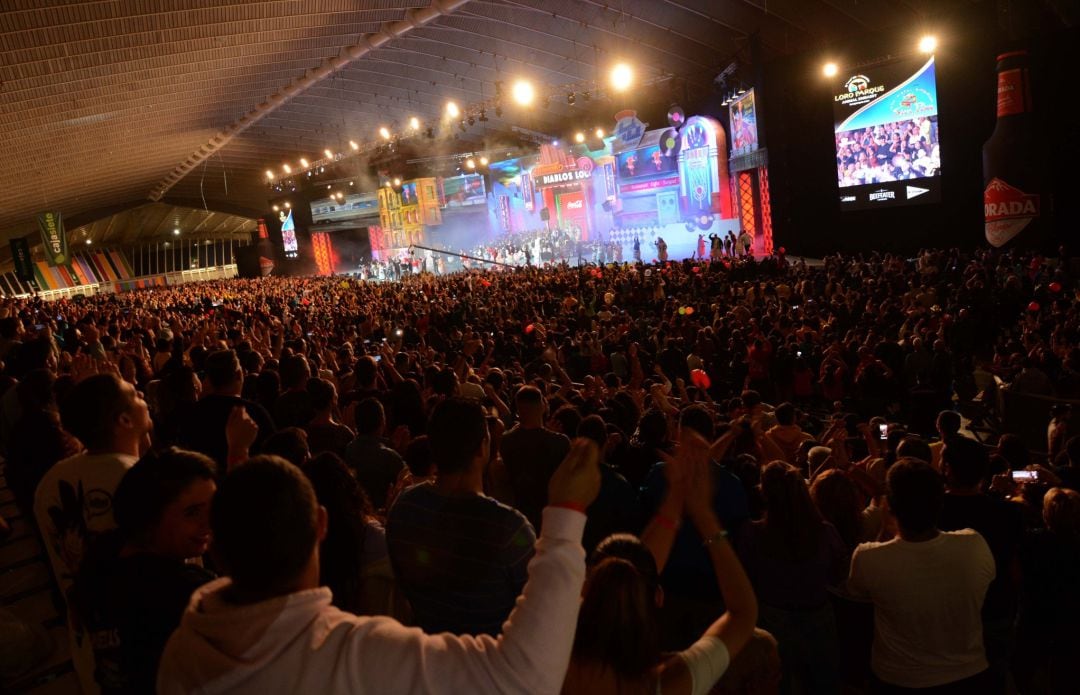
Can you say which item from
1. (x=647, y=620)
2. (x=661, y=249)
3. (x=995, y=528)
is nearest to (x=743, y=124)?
(x=661, y=249)

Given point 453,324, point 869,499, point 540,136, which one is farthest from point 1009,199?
point 540,136

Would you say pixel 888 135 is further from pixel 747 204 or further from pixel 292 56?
pixel 292 56

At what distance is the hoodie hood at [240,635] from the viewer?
1.12 m

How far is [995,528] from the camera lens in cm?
267

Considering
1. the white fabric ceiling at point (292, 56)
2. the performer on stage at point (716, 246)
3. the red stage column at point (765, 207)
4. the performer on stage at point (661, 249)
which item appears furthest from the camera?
the performer on stage at point (661, 249)

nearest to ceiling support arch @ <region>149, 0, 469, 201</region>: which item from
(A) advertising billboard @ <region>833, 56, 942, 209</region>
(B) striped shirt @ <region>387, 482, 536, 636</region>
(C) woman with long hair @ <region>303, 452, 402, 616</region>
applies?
(A) advertising billboard @ <region>833, 56, 942, 209</region>

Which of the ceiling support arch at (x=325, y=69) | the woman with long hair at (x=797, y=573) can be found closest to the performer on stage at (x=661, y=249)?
the ceiling support arch at (x=325, y=69)

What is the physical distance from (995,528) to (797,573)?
740 mm

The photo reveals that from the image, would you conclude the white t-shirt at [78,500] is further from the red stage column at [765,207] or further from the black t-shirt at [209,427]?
the red stage column at [765,207]

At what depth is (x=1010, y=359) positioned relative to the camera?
7.73 metres

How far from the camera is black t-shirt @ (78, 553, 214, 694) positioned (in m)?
1.61

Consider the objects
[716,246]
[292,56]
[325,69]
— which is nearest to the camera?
[292,56]

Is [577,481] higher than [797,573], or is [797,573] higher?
[577,481]

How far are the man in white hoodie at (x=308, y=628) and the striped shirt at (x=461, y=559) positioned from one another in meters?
0.56
